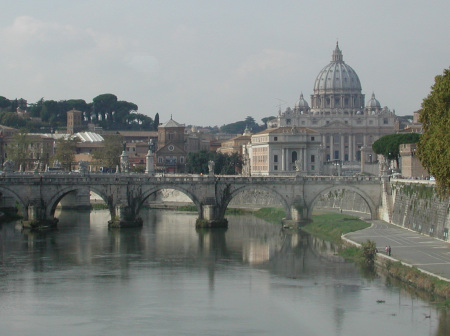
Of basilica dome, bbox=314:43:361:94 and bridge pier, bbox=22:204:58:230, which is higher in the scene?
basilica dome, bbox=314:43:361:94

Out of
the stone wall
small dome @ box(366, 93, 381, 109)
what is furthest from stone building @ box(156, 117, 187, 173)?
the stone wall

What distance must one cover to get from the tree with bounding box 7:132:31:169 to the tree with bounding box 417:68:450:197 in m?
59.3

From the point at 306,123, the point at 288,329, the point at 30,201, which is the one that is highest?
the point at 306,123

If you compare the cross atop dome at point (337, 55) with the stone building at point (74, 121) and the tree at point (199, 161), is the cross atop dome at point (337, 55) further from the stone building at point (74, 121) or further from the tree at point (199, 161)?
the tree at point (199, 161)

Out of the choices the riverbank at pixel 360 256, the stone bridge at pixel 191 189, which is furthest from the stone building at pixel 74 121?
the stone bridge at pixel 191 189

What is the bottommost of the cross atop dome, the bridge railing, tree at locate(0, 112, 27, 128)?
the bridge railing

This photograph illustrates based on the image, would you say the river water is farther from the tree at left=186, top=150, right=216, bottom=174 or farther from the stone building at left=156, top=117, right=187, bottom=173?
the stone building at left=156, top=117, right=187, bottom=173

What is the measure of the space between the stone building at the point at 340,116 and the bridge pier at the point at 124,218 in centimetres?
8642

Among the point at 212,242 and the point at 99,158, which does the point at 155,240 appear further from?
the point at 99,158

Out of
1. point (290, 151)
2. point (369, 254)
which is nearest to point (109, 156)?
point (290, 151)

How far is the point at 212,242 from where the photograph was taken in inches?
2105

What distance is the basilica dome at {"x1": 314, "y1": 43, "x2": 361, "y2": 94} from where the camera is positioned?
7160 inches

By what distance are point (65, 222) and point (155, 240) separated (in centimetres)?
1303

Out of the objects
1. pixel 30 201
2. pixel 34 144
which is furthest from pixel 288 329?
pixel 34 144
